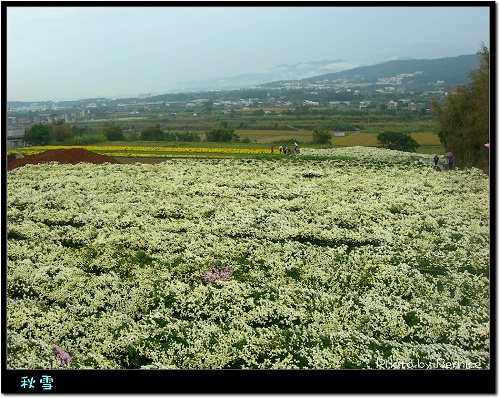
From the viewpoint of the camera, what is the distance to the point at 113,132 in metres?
32.0

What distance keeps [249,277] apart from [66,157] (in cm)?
2069

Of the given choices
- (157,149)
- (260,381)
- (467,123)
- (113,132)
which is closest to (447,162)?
(467,123)

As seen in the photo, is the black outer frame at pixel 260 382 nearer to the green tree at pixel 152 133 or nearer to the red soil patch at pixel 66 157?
the red soil patch at pixel 66 157

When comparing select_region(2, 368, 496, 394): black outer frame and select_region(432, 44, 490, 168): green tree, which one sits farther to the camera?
select_region(432, 44, 490, 168): green tree

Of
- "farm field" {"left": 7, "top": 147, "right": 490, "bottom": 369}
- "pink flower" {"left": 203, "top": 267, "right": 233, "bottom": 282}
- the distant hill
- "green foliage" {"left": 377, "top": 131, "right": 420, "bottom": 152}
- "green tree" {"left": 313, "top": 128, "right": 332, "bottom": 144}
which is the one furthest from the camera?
"green tree" {"left": 313, "top": 128, "right": 332, "bottom": 144}

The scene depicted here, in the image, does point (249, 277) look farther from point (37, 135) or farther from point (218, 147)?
point (218, 147)

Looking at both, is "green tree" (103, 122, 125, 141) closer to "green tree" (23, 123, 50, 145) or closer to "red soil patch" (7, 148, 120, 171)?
"green tree" (23, 123, 50, 145)

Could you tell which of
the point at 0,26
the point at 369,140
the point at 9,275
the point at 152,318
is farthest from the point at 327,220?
the point at 369,140

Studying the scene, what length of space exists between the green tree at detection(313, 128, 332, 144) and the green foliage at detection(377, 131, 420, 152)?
4765 millimetres

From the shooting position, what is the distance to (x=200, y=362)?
6582mm

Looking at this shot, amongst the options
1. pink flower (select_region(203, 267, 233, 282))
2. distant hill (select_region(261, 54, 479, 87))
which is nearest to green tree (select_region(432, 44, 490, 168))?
distant hill (select_region(261, 54, 479, 87))

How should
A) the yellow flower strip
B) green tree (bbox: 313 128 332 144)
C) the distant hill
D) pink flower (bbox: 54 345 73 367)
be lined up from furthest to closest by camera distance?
green tree (bbox: 313 128 332 144), the yellow flower strip, the distant hill, pink flower (bbox: 54 345 73 367)

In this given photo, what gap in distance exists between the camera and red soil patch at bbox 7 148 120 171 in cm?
2555

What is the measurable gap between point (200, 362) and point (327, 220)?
799 cm
